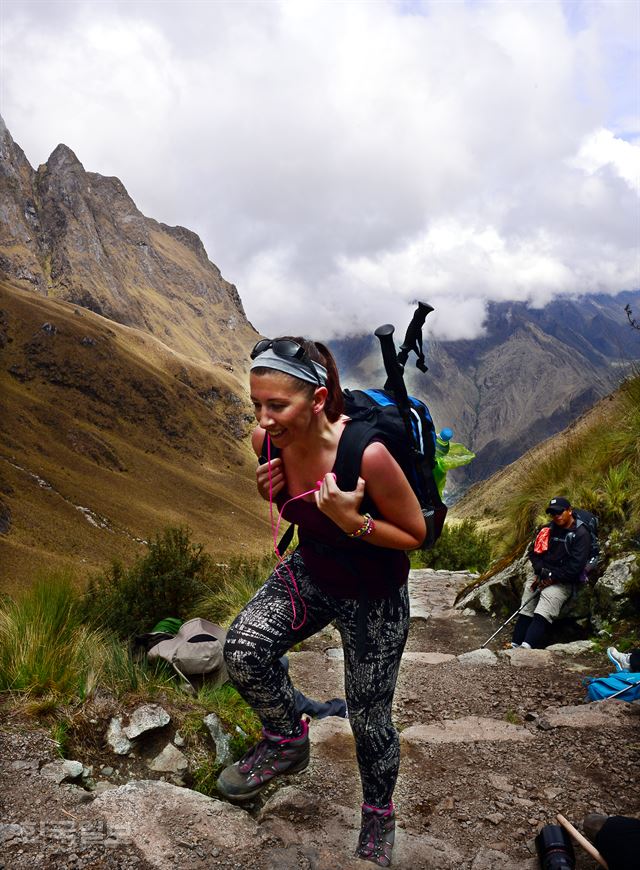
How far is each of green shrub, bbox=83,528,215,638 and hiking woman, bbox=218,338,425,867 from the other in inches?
138

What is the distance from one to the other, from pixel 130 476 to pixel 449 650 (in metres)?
69.7

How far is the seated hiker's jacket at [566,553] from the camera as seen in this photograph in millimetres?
6055

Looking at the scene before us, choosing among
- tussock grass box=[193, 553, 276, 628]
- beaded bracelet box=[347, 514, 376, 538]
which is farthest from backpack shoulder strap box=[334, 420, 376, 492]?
tussock grass box=[193, 553, 276, 628]

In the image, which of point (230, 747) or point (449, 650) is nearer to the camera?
point (230, 747)

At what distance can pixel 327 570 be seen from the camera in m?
2.55

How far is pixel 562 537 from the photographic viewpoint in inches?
244

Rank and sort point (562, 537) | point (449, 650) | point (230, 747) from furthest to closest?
point (449, 650), point (562, 537), point (230, 747)

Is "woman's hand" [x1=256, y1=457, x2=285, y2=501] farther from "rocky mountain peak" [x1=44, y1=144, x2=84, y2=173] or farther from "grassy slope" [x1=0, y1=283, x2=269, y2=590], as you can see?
"rocky mountain peak" [x1=44, y1=144, x2=84, y2=173]

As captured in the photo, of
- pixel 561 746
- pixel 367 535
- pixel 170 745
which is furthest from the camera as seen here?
pixel 561 746

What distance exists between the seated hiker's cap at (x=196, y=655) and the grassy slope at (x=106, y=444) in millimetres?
25725

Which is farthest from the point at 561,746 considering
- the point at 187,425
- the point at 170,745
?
the point at 187,425

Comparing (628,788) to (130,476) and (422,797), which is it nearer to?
(422,797)

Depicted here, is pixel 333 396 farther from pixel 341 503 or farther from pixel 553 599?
pixel 553 599

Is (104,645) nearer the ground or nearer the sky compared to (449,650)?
nearer the sky
